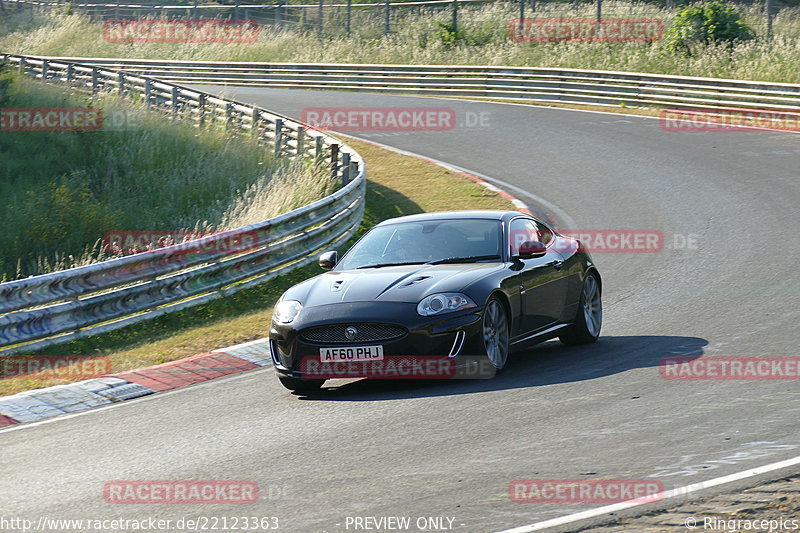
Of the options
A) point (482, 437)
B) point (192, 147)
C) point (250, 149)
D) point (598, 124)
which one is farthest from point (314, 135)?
point (482, 437)

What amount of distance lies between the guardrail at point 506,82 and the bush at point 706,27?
3.96 metres

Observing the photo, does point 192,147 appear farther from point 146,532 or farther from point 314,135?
point 146,532

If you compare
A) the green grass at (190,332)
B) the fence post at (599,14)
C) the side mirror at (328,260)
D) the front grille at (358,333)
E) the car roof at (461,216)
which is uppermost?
the fence post at (599,14)

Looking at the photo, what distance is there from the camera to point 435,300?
345 inches

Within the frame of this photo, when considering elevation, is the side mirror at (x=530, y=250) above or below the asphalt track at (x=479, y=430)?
above

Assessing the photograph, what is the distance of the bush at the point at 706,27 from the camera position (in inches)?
1310

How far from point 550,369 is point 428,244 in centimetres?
157

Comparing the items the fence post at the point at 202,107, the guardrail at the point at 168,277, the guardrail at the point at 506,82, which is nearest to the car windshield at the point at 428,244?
the guardrail at the point at 168,277

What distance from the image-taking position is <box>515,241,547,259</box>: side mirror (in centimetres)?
968

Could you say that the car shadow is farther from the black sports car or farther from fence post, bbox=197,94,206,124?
fence post, bbox=197,94,206,124

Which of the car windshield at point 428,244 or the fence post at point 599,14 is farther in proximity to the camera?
the fence post at point 599,14

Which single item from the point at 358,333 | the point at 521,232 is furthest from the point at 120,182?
the point at 358,333

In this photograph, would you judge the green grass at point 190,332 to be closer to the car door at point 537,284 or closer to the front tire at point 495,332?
the car door at point 537,284

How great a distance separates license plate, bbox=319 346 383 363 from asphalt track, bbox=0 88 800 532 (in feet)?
1.08
